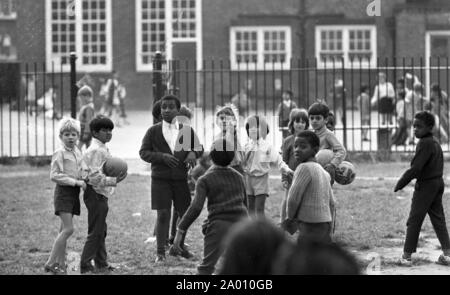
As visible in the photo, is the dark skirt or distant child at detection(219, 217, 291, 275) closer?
distant child at detection(219, 217, 291, 275)

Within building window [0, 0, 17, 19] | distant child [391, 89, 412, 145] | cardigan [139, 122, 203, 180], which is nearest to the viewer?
cardigan [139, 122, 203, 180]

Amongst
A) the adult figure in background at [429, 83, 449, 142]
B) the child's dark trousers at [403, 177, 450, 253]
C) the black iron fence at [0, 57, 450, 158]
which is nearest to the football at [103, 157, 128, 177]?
the child's dark trousers at [403, 177, 450, 253]

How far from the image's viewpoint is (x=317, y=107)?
9.63m

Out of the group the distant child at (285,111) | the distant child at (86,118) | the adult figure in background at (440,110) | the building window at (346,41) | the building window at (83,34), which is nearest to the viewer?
the distant child at (86,118)

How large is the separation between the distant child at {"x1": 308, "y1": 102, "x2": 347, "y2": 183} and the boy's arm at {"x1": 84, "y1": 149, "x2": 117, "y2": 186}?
6.75 feet

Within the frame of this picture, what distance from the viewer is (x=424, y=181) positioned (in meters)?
9.58

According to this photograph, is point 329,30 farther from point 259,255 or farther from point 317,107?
point 259,255

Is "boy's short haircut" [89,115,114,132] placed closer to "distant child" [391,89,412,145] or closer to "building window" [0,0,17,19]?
"distant child" [391,89,412,145]

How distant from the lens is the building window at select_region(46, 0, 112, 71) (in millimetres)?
38875

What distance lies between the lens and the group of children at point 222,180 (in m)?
8.23

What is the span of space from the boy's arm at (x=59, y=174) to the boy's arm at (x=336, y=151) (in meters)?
2.54

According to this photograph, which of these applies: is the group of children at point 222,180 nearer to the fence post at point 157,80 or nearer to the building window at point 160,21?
the fence post at point 157,80

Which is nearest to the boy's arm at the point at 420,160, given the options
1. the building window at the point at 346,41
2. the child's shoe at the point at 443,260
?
the child's shoe at the point at 443,260

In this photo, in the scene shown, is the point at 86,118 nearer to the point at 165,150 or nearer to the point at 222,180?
the point at 165,150
